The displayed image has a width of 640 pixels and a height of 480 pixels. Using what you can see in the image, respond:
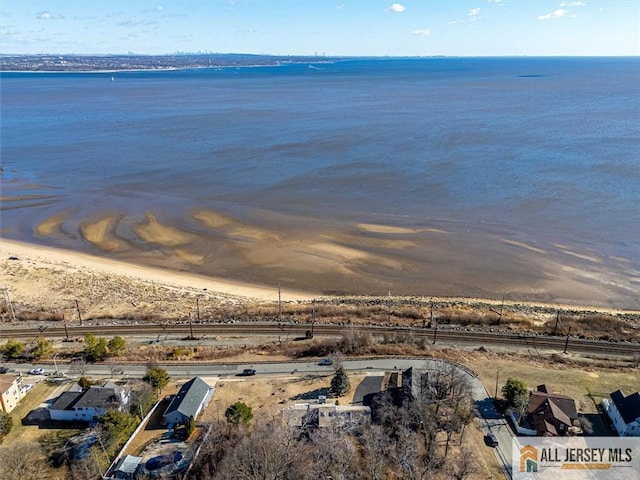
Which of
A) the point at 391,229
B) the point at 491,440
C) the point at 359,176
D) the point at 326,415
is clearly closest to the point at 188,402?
the point at 326,415

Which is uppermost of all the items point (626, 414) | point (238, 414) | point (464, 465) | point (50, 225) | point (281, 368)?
point (464, 465)

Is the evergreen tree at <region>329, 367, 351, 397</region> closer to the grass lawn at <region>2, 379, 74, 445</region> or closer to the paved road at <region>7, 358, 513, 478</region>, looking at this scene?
the paved road at <region>7, 358, 513, 478</region>

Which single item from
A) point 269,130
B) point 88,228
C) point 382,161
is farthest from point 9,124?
point 382,161

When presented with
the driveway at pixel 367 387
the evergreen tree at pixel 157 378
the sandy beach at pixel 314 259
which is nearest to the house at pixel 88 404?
the evergreen tree at pixel 157 378

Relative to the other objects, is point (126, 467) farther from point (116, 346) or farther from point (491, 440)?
point (491, 440)

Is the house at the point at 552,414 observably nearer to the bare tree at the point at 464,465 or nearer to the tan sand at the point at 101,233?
the bare tree at the point at 464,465

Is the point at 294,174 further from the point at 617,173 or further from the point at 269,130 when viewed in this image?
the point at 617,173

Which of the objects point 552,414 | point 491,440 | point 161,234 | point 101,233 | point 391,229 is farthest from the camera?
point 101,233
